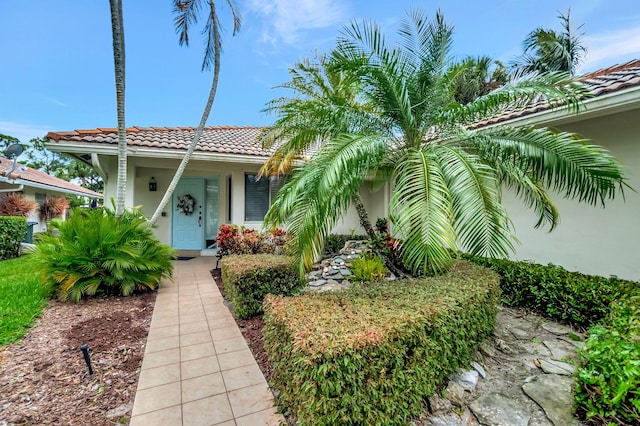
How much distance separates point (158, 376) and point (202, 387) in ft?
2.03

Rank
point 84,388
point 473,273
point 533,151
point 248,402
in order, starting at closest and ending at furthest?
point 248,402
point 84,388
point 533,151
point 473,273

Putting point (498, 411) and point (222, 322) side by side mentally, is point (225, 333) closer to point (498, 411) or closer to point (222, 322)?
point (222, 322)

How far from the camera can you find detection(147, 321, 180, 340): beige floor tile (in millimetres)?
4211

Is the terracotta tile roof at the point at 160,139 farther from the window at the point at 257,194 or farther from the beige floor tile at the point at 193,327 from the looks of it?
the beige floor tile at the point at 193,327

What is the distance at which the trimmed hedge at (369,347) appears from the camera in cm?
203

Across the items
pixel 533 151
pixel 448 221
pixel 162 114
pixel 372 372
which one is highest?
pixel 162 114

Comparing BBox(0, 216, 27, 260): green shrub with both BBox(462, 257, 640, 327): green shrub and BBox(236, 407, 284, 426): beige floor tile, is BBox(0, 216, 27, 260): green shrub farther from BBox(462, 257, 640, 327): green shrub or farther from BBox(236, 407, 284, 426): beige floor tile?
BBox(462, 257, 640, 327): green shrub

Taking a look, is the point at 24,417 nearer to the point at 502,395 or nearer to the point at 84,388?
the point at 84,388

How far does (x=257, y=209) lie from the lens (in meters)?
9.26

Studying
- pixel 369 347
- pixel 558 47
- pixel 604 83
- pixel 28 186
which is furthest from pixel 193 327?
pixel 558 47

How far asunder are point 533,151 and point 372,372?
11.2 feet


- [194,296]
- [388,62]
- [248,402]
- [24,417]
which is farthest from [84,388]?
[388,62]

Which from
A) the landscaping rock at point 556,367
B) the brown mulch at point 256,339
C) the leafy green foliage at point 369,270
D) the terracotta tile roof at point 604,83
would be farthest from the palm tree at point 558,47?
the brown mulch at point 256,339

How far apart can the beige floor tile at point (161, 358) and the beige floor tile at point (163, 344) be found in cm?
9
